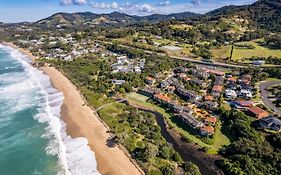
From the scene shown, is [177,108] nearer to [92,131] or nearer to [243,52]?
[92,131]

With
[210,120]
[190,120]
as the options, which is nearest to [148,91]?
[190,120]

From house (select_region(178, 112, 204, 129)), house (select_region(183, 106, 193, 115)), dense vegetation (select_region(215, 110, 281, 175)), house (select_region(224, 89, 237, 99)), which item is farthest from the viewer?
house (select_region(224, 89, 237, 99))

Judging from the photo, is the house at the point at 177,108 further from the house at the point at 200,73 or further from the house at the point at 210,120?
the house at the point at 200,73

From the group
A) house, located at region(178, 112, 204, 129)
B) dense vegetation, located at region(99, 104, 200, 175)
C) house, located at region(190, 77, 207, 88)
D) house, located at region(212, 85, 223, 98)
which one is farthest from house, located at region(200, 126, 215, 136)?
house, located at region(190, 77, 207, 88)

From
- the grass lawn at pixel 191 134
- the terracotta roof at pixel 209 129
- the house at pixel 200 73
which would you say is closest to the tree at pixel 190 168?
the grass lawn at pixel 191 134

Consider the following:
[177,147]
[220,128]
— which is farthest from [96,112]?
[220,128]

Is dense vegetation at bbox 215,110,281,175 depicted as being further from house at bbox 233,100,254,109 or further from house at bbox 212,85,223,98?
house at bbox 212,85,223,98

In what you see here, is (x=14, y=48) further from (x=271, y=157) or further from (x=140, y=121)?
(x=271, y=157)
